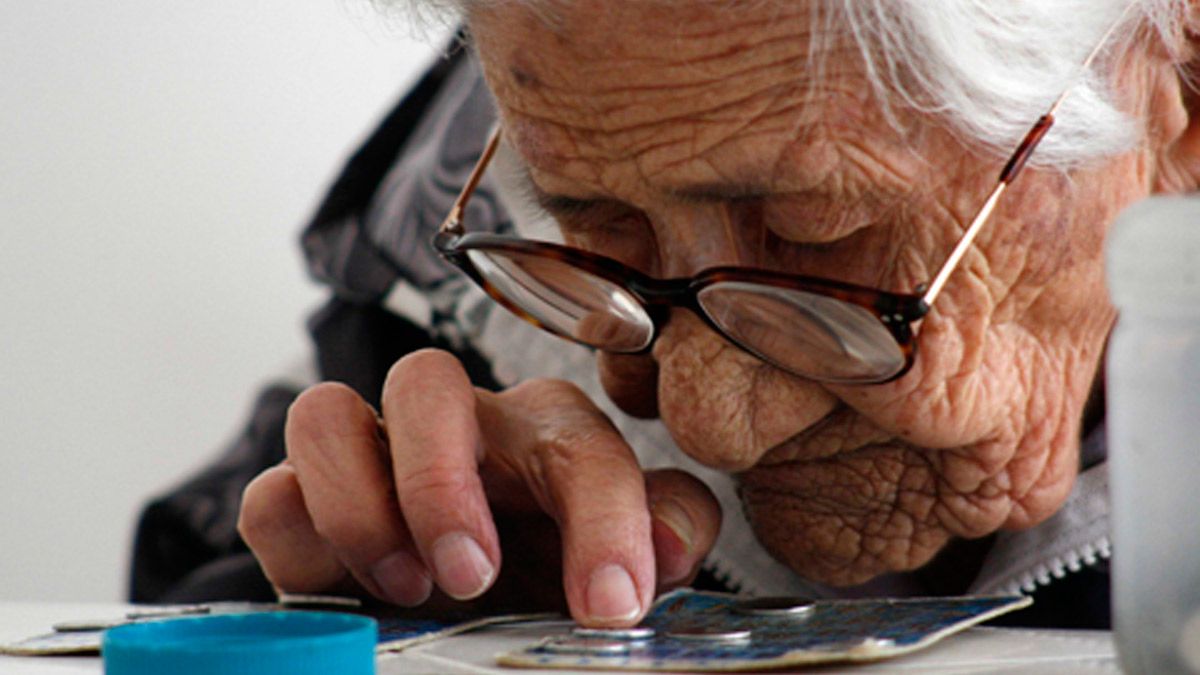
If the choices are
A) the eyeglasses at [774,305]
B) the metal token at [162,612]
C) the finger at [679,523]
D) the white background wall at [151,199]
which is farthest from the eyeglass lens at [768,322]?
the white background wall at [151,199]

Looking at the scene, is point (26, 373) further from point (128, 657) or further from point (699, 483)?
point (128, 657)

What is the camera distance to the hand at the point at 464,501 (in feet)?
3.06

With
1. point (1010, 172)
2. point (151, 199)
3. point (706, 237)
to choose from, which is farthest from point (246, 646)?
point (151, 199)

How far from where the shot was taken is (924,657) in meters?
0.80

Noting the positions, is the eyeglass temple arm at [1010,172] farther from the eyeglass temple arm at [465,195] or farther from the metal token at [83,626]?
the metal token at [83,626]

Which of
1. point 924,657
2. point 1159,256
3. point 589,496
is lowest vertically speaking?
point 924,657

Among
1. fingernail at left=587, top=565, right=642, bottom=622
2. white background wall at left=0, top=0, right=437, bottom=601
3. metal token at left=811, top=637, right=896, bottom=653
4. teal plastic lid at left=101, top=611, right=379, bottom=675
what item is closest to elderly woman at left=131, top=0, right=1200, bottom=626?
fingernail at left=587, top=565, right=642, bottom=622

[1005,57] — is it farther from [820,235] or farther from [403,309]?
[403,309]

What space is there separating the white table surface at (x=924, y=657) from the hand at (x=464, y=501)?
5 centimetres

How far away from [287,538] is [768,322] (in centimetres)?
37

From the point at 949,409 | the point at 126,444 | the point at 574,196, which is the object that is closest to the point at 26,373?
the point at 126,444

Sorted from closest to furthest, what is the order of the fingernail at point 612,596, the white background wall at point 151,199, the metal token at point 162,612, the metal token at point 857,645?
the metal token at point 857,645, the fingernail at point 612,596, the metal token at point 162,612, the white background wall at point 151,199

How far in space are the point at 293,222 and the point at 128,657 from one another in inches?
74.6

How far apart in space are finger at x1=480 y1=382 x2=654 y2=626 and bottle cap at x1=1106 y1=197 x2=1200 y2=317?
1.26ft
